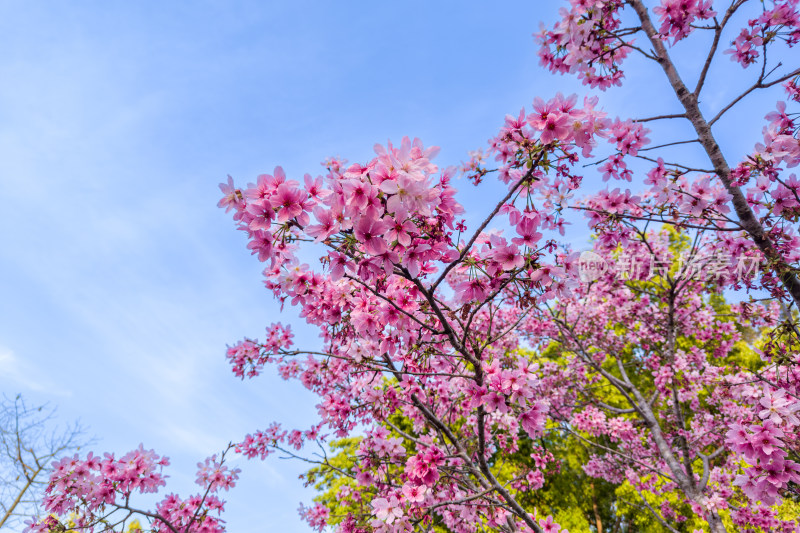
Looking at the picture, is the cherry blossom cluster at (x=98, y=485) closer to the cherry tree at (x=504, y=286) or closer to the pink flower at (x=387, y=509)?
the cherry tree at (x=504, y=286)

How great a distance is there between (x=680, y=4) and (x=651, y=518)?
46.5 ft

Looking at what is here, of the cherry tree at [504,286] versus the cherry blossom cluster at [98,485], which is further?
the cherry blossom cluster at [98,485]

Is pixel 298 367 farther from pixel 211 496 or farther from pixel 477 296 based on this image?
pixel 477 296

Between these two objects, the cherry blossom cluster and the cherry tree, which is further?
the cherry blossom cluster

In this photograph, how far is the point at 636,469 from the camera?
996 centimetres

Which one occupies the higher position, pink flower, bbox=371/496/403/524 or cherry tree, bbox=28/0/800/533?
cherry tree, bbox=28/0/800/533

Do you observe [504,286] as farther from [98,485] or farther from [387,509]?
[98,485]

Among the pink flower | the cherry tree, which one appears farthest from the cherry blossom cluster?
the pink flower

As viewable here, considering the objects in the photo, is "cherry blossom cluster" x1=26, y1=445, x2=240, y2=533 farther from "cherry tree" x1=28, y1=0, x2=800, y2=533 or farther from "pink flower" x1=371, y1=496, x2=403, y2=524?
"pink flower" x1=371, y1=496, x2=403, y2=524

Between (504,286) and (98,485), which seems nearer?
(504,286)

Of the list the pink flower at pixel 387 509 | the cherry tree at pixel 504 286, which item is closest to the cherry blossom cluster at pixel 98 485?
the cherry tree at pixel 504 286

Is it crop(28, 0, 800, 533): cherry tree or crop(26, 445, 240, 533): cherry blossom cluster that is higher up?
crop(28, 0, 800, 533): cherry tree

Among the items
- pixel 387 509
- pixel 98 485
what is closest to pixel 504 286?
pixel 387 509

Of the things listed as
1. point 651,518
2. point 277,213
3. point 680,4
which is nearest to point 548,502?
point 651,518
